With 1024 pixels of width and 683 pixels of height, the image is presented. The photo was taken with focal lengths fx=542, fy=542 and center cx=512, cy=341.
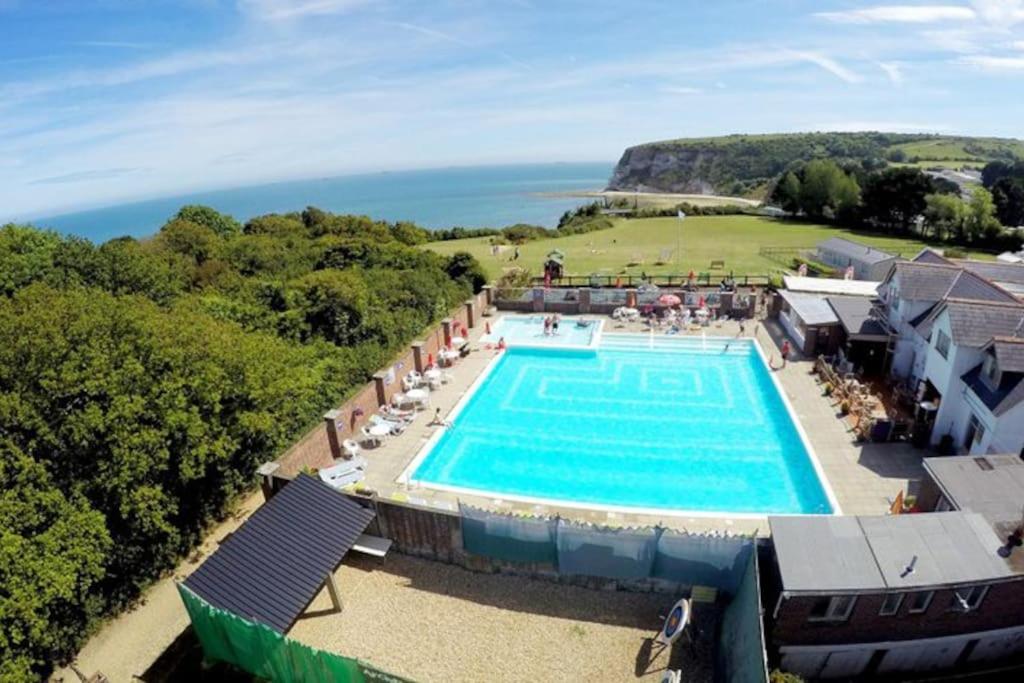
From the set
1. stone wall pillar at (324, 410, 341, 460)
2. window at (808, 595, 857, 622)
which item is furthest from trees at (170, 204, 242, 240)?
window at (808, 595, 857, 622)

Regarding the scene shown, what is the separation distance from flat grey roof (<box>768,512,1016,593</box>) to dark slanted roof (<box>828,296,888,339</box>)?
43.2 ft

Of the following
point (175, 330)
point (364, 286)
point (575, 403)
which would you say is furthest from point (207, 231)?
point (575, 403)

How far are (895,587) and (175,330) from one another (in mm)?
18926

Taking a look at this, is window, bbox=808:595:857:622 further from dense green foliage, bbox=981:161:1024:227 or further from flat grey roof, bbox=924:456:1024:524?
dense green foliage, bbox=981:161:1024:227

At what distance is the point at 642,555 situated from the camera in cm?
1285

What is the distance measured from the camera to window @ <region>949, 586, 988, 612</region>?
35.7ft

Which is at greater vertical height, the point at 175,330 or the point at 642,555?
the point at 175,330

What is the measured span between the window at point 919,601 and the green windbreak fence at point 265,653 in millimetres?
10048

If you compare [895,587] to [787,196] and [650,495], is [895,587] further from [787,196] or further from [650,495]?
[787,196]

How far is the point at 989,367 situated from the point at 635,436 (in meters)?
11.3

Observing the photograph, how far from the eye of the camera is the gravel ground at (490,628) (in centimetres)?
1160

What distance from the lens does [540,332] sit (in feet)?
102

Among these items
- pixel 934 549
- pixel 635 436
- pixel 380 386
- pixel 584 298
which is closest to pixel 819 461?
pixel 635 436

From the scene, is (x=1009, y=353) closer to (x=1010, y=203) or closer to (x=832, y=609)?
(x=832, y=609)
